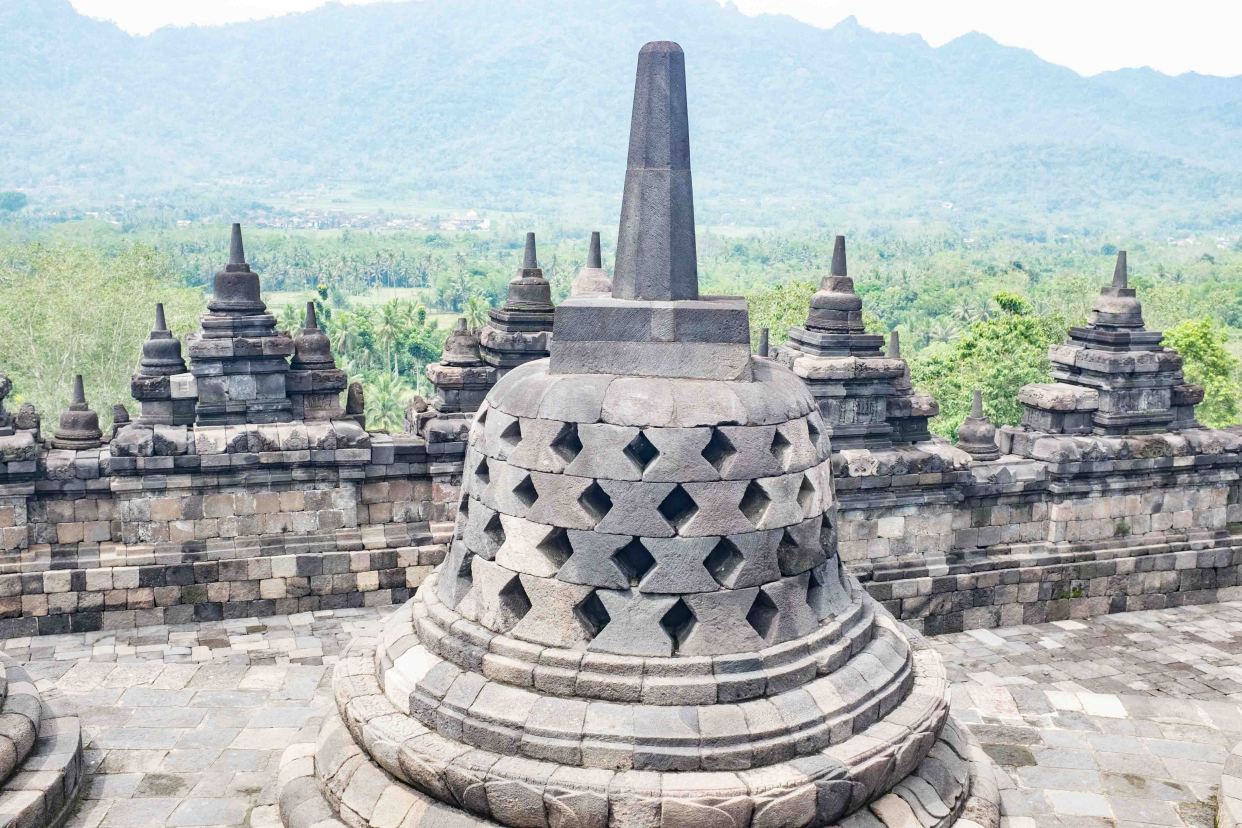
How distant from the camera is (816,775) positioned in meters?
5.26

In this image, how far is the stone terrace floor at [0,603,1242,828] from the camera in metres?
6.98

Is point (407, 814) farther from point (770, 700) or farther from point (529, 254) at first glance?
point (529, 254)

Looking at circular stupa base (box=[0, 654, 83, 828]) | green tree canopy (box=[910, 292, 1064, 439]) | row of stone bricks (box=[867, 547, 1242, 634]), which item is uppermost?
circular stupa base (box=[0, 654, 83, 828])

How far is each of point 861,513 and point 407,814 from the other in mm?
6422

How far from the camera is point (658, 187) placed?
19.5ft

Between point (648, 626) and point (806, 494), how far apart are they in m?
1.08

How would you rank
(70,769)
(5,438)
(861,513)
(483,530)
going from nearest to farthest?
1. (483,530)
2. (70,769)
3. (5,438)
4. (861,513)

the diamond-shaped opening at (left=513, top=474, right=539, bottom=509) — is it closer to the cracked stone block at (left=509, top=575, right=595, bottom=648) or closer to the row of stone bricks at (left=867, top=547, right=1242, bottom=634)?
the cracked stone block at (left=509, top=575, right=595, bottom=648)

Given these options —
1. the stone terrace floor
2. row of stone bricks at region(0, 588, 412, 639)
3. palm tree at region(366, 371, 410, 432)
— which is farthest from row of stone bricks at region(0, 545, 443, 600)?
palm tree at region(366, 371, 410, 432)

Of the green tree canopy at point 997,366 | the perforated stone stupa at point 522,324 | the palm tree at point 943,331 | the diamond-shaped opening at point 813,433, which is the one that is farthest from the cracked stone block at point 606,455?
the palm tree at point 943,331

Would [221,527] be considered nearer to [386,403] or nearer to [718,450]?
[718,450]

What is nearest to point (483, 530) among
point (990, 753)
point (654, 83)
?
point (654, 83)

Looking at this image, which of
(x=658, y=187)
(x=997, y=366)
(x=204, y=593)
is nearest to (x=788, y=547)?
(x=658, y=187)

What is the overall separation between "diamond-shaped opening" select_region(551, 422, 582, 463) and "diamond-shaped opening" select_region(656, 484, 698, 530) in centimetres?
50
